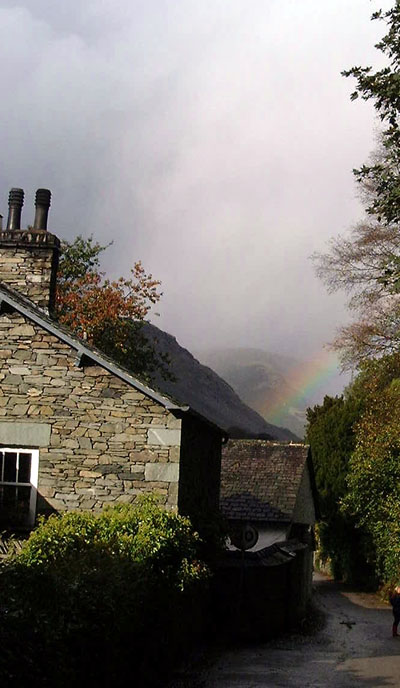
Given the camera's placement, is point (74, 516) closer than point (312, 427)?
Yes

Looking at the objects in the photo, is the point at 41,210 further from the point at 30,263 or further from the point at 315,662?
the point at 315,662

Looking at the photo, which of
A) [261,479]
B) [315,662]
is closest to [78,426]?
[315,662]

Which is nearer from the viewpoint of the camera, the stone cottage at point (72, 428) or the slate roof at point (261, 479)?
the stone cottage at point (72, 428)

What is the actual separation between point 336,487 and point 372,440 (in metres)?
18.3

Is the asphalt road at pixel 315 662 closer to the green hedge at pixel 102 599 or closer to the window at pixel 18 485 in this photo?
the green hedge at pixel 102 599

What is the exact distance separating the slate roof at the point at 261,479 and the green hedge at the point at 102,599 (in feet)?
36.4

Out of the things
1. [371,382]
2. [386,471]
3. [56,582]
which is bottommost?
[56,582]

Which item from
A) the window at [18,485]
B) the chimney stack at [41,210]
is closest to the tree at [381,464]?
the chimney stack at [41,210]

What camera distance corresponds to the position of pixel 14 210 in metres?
19.3

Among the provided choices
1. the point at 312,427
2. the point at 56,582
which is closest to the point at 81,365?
the point at 56,582

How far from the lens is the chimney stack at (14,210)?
755 inches

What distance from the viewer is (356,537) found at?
143 ft

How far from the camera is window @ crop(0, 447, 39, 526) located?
1652cm

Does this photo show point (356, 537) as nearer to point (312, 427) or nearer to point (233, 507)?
point (312, 427)
